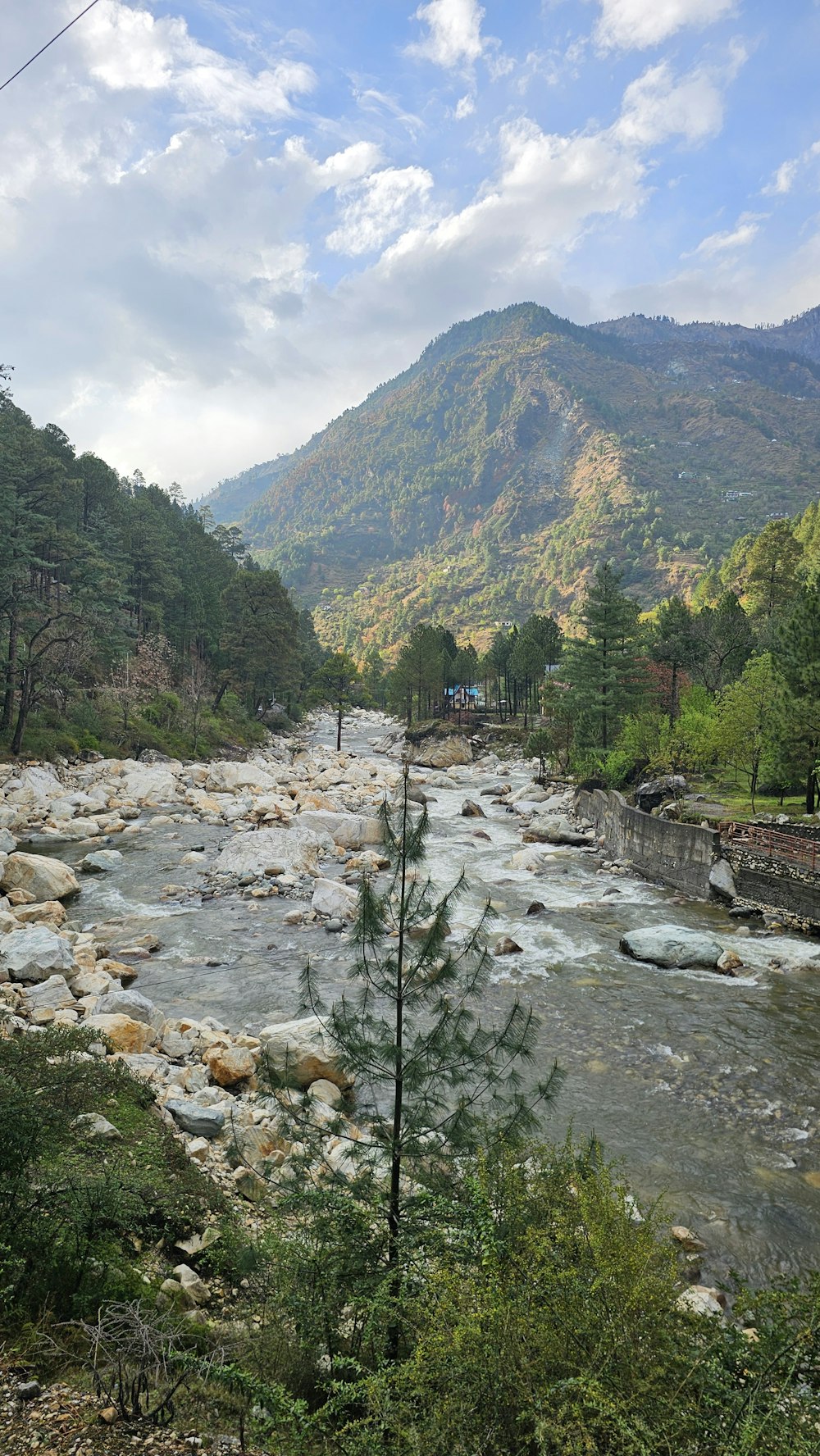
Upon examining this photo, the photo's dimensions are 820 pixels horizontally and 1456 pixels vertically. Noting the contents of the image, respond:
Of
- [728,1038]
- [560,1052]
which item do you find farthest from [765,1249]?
[728,1038]

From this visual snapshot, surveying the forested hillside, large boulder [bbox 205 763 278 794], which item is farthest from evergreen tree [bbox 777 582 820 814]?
the forested hillside

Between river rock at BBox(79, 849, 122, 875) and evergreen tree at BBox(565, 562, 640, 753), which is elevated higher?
evergreen tree at BBox(565, 562, 640, 753)

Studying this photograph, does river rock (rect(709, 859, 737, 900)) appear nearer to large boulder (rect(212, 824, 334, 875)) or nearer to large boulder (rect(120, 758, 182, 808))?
large boulder (rect(212, 824, 334, 875))

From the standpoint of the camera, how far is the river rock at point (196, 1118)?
8906 mm

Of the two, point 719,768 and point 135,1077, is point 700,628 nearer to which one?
point 719,768

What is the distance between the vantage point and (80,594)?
1556 inches

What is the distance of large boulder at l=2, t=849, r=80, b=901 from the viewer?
19.8m

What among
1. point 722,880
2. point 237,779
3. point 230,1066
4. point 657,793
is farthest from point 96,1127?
point 237,779

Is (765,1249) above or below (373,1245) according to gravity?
below

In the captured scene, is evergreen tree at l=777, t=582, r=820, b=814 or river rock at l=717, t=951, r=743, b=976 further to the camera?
evergreen tree at l=777, t=582, r=820, b=814

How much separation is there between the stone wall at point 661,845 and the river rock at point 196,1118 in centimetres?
1861

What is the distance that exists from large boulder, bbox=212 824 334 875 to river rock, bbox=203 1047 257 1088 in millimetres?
13265

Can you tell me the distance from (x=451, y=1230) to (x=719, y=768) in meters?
35.8

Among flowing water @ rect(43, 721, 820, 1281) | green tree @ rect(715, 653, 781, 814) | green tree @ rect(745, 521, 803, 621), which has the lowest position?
flowing water @ rect(43, 721, 820, 1281)
